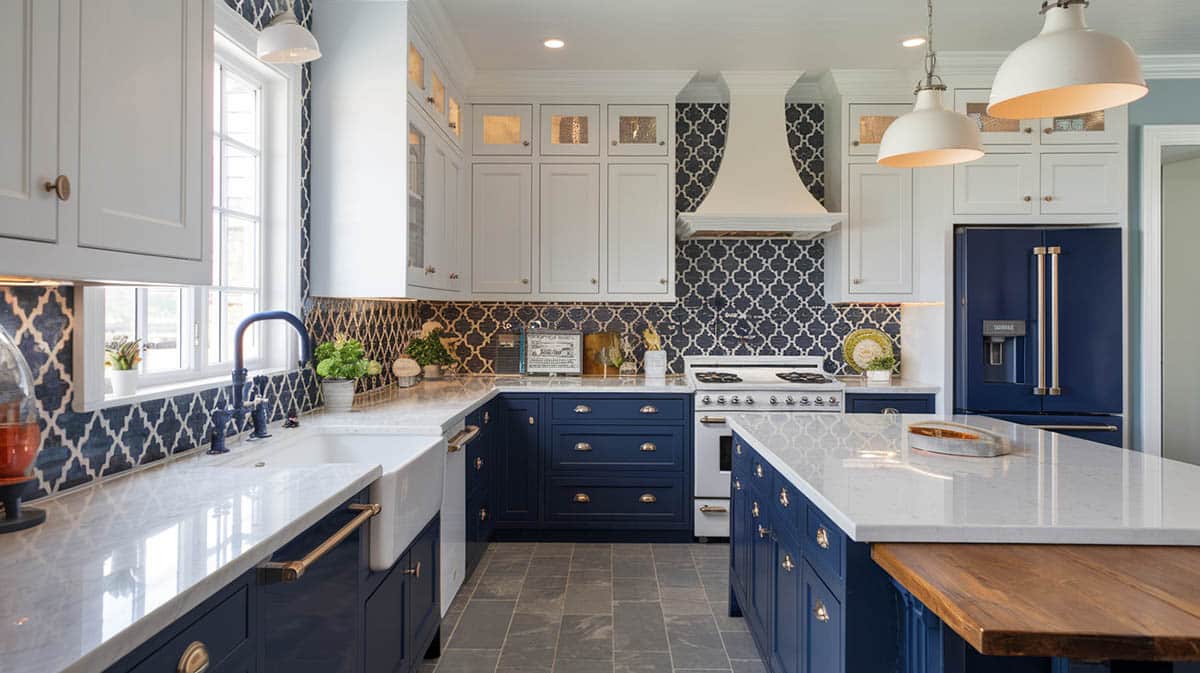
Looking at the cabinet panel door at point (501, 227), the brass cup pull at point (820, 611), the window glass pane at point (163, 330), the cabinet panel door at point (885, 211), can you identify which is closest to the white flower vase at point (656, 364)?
the cabinet panel door at point (501, 227)

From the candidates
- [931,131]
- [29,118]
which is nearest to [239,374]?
[29,118]

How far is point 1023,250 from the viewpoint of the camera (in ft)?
12.5

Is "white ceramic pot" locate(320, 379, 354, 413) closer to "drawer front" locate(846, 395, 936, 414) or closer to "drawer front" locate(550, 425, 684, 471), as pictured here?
"drawer front" locate(550, 425, 684, 471)

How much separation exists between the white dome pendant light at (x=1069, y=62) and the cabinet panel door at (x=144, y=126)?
6.27ft

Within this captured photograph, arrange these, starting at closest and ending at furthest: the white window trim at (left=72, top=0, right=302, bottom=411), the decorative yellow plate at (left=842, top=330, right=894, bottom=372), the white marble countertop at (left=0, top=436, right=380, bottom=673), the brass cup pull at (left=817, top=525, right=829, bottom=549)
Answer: the white marble countertop at (left=0, top=436, right=380, bottom=673)
the brass cup pull at (left=817, top=525, right=829, bottom=549)
the white window trim at (left=72, top=0, right=302, bottom=411)
the decorative yellow plate at (left=842, top=330, right=894, bottom=372)

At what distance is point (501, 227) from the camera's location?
4320 mm

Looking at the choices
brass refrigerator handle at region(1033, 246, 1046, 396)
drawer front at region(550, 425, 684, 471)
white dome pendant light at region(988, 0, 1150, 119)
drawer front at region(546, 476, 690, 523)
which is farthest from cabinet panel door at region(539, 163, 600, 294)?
white dome pendant light at region(988, 0, 1150, 119)

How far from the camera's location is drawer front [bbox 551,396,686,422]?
158 inches

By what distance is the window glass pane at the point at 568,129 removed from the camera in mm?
4324

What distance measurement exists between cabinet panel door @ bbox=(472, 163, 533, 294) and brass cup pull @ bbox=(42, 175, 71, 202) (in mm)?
3133

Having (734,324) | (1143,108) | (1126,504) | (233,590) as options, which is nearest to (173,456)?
(233,590)

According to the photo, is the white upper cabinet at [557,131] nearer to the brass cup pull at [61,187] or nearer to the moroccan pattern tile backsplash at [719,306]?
the moroccan pattern tile backsplash at [719,306]

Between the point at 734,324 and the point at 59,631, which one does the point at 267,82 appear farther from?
the point at 734,324

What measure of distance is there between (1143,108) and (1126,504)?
11.7 feet
